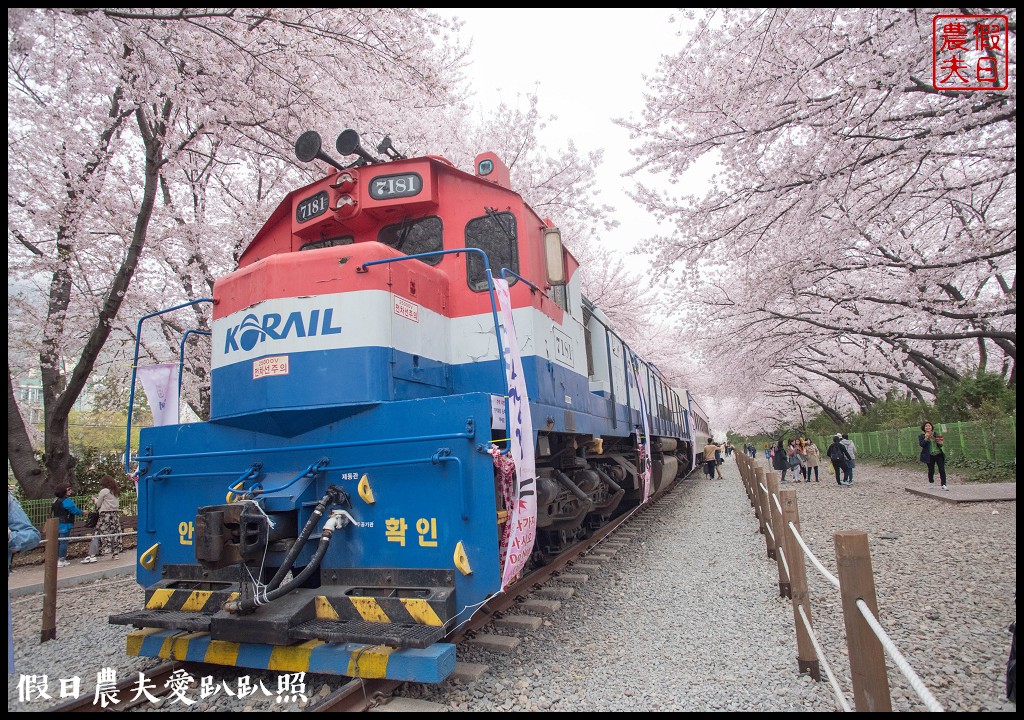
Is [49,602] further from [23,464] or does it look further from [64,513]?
[23,464]

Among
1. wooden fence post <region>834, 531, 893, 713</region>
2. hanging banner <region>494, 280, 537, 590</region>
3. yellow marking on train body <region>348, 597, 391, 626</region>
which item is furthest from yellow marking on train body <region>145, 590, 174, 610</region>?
wooden fence post <region>834, 531, 893, 713</region>

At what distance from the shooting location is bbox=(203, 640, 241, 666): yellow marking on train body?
335 centimetres

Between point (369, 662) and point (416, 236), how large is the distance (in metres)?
3.02

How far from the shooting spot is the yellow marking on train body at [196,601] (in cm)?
351

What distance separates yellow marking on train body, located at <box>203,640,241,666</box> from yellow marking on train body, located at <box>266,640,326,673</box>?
271 millimetres

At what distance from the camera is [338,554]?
3.53 meters

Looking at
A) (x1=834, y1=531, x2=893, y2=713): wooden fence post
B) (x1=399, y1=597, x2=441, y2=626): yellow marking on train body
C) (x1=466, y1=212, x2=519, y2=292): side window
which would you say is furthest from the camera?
(x1=466, y1=212, x2=519, y2=292): side window

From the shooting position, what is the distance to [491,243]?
455cm

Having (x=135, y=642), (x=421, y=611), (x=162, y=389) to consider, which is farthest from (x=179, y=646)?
(x=162, y=389)

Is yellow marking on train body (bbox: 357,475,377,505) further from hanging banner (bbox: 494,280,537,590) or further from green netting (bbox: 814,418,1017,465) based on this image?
green netting (bbox: 814,418,1017,465)

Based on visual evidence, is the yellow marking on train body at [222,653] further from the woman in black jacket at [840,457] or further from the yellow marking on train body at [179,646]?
the woman in black jacket at [840,457]

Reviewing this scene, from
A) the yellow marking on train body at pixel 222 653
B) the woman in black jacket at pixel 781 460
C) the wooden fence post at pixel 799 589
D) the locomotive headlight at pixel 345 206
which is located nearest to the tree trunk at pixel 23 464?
the locomotive headlight at pixel 345 206

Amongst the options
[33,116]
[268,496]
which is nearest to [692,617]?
[268,496]

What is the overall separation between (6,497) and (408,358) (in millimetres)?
2466
